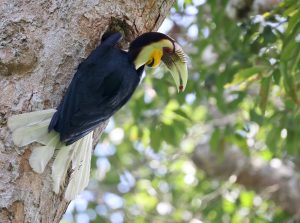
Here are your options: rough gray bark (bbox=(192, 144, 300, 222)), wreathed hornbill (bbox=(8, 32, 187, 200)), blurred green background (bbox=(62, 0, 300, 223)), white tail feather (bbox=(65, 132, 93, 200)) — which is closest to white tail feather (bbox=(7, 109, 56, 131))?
wreathed hornbill (bbox=(8, 32, 187, 200))

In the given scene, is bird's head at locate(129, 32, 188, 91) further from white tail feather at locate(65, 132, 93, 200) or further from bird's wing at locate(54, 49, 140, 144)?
white tail feather at locate(65, 132, 93, 200)

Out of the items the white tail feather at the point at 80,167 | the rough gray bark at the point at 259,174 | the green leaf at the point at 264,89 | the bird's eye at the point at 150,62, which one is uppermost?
the bird's eye at the point at 150,62

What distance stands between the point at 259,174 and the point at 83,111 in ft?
8.61

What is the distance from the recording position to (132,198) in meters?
5.16

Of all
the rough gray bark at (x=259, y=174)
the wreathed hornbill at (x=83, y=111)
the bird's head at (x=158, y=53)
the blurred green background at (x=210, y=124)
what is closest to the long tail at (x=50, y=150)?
the wreathed hornbill at (x=83, y=111)

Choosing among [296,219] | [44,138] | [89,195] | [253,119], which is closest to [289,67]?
[253,119]

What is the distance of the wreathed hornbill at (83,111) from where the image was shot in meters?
1.85

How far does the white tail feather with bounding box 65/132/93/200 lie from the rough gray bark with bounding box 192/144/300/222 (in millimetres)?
2077

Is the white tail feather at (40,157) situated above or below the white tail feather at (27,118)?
below

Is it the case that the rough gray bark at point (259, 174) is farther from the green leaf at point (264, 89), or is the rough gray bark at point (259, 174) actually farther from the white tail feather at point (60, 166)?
the white tail feather at point (60, 166)

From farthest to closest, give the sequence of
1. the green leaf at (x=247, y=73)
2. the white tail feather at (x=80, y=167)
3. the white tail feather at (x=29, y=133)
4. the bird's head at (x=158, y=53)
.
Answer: the green leaf at (x=247, y=73)
the bird's head at (x=158, y=53)
the white tail feather at (x=80, y=167)
the white tail feather at (x=29, y=133)

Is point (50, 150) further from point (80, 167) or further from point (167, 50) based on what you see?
point (167, 50)

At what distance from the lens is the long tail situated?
1.82 metres

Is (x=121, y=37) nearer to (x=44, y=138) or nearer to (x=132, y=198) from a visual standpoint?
(x=44, y=138)
